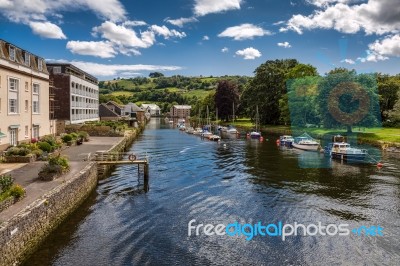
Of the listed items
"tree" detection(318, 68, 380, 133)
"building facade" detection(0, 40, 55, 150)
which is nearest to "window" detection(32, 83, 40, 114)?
"building facade" detection(0, 40, 55, 150)

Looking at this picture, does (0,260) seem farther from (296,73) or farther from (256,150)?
(296,73)

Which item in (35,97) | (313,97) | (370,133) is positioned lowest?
(370,133)

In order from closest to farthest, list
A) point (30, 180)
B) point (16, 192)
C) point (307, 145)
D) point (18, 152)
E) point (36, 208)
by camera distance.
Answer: point (36, 208)
point (16, 192)
point (30, 180)
point (18, 152)
point (307, 145)

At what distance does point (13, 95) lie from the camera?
141 feet

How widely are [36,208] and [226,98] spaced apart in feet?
415

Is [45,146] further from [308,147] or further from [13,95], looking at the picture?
[308,147]

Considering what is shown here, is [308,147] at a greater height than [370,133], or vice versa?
[370,133]

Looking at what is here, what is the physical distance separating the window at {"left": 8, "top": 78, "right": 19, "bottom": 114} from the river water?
47.6ft

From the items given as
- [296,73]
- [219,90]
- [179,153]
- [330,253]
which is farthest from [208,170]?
[219,90]

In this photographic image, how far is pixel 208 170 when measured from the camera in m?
44.2

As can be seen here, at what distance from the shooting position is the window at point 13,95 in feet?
137

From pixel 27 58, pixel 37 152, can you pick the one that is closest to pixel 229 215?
pixel 37 152

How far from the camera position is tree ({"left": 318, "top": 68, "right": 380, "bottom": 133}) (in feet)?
226

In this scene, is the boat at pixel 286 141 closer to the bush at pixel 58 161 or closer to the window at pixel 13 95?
the window at pixel 13 95
